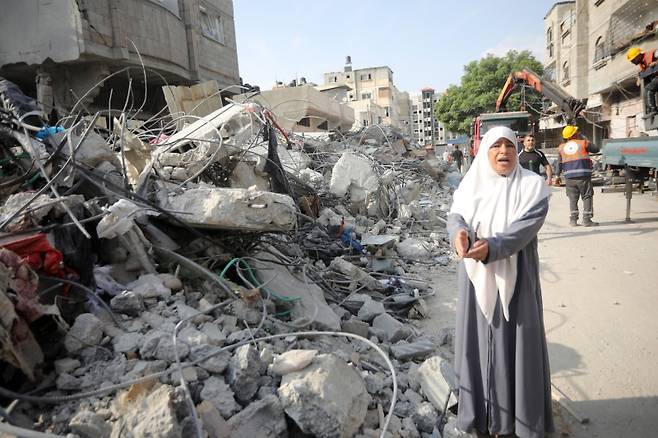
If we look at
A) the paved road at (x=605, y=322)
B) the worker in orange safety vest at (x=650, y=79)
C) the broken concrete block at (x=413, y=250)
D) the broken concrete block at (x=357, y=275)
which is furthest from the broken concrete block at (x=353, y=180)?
the worker in orange safety vest at (x=650, y=79)

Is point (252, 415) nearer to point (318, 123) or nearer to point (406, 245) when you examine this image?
point (406, 245)

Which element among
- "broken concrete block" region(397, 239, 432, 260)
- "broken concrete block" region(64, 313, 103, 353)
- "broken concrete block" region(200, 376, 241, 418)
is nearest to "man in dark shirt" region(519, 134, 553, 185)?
"broken concrete block" region(397, 239, 432, 260)

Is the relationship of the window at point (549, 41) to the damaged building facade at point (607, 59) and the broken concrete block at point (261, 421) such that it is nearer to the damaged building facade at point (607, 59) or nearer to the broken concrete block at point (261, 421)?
the damaged building facade at point (607, 59)

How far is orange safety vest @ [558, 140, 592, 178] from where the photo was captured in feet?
20.7

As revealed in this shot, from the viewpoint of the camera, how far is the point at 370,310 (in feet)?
11.9

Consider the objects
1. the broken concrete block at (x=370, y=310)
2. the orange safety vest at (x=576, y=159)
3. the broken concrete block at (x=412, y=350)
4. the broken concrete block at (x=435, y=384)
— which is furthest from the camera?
the orange safety vest at (x=576, y=159)

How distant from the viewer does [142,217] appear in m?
3.21

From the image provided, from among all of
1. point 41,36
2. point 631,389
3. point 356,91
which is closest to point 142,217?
point 631,389

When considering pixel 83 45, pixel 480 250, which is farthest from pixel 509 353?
pixel 83 45

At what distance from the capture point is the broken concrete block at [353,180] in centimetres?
741

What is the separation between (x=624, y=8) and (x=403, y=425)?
23.0 meters

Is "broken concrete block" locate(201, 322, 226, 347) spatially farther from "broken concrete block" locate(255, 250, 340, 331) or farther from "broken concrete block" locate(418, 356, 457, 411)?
"broken concrete block" locate(418, 356, 457, 411)

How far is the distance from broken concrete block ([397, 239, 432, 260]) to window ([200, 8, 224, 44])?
12.0m

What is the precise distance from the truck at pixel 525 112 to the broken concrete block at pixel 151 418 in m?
11.4
